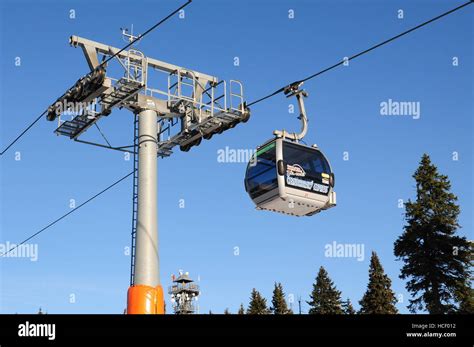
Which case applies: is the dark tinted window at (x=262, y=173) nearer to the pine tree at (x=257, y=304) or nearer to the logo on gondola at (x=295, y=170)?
the logo on gondola at (x=295, y=170)

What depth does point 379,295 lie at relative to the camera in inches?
2453

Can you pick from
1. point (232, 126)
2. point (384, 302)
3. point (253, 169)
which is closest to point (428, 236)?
point (384, 302)

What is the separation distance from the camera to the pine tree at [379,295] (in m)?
61.9

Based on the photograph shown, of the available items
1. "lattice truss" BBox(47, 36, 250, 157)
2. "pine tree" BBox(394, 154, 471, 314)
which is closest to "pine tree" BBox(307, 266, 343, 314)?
"pine tree" BBox(394, 154, 471, 314)

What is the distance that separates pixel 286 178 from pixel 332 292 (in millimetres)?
61441

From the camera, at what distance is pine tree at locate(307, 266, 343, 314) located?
2908 inches

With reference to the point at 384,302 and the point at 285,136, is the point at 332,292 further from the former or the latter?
the point at 285,136

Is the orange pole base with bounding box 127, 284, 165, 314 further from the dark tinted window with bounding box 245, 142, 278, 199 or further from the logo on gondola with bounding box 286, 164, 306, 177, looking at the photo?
the logo on gondola with bounding box 286, 164, 306, 177

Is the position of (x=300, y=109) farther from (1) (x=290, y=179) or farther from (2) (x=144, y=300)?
(2) (x=144, y=300)

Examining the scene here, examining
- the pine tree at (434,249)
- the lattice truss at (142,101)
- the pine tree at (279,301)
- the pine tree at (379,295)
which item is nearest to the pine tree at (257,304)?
the pine tree at (279,301)

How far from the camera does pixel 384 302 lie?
6209 cm

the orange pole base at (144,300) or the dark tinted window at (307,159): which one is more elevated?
the dark tinted window at (307,159)

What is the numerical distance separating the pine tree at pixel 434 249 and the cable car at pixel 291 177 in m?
30.0
